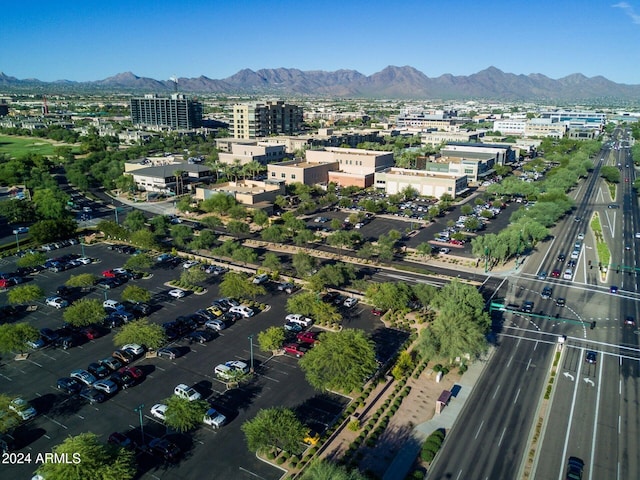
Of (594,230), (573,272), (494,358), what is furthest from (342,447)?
(594,230)

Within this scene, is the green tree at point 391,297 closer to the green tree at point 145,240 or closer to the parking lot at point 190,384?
the parking lot at point 190,384

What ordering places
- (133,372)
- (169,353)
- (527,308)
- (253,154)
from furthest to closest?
(253,154) < (527,308) < (169,353) < (133,372)

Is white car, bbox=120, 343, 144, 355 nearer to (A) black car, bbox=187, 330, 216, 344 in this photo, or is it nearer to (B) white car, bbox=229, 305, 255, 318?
(A) black car, bbox=187, 330, 216, 344

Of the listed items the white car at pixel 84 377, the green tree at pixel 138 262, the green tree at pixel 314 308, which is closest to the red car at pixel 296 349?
the green tree at pixel 314 308

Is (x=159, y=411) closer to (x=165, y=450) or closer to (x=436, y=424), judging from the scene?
(x=165, y=450)

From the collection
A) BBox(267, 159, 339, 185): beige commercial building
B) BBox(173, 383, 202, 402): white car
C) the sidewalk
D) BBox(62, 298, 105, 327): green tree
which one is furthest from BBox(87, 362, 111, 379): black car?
BBox(267, 159, 339, 185): beige commercial building

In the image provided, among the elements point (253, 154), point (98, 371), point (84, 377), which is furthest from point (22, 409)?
point (253, 154)
